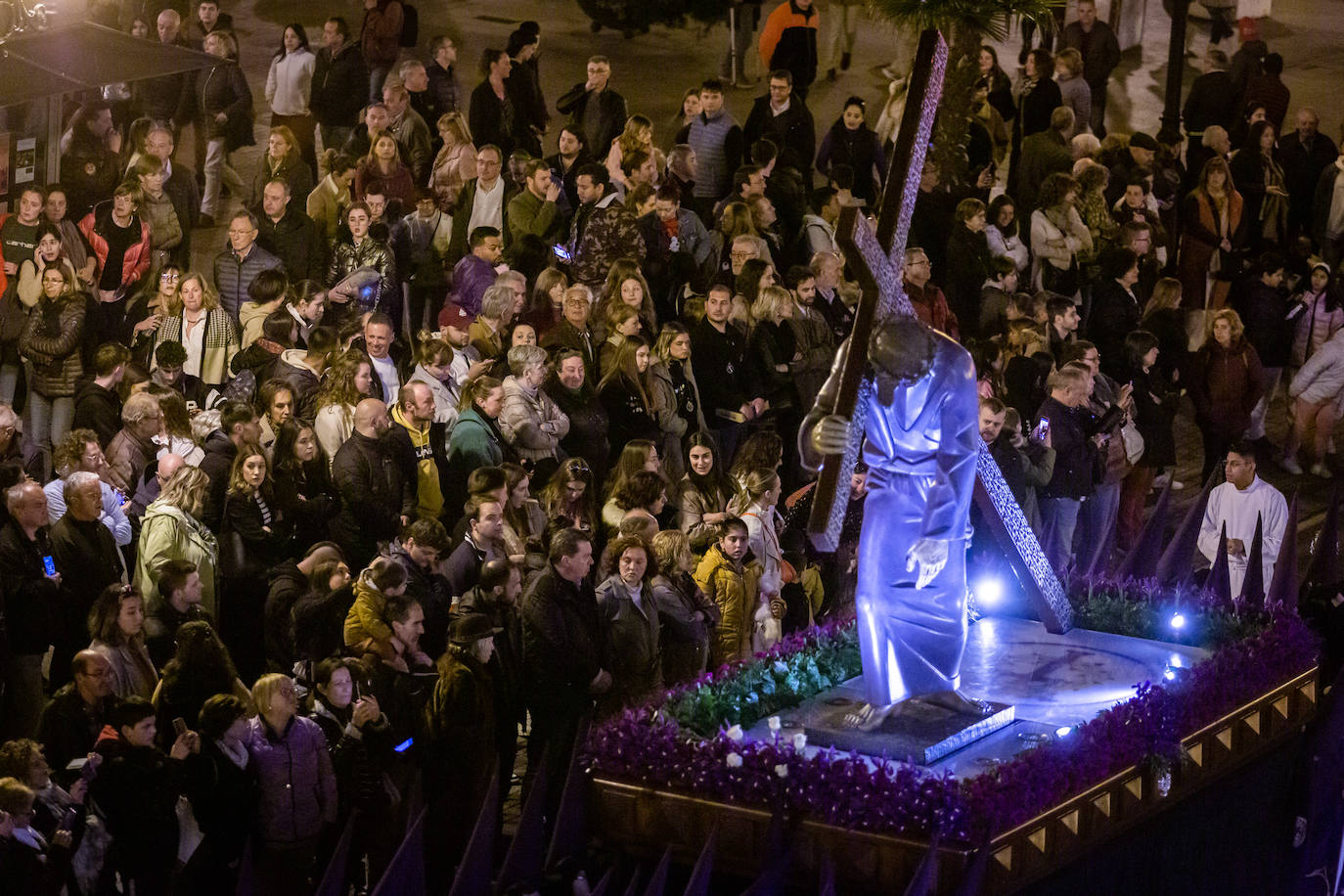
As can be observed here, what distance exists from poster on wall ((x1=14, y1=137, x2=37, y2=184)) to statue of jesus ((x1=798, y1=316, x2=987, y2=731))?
854 centimetres

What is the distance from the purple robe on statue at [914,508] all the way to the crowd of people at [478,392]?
62.7 inches

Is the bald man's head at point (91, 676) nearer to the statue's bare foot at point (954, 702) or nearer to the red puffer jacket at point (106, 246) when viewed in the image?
the statue's bare foot at point (954, 702)

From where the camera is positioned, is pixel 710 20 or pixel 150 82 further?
pixel 710 20

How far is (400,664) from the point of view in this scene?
1216cm

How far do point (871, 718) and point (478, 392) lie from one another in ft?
13.2

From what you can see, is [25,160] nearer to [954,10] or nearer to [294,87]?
[294,87]

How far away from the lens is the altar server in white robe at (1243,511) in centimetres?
1602

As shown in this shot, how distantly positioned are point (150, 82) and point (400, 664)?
33.7 ft

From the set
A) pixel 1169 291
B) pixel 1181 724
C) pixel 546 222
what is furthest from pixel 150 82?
pixel 1181 724

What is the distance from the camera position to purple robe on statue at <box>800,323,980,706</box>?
11547mm

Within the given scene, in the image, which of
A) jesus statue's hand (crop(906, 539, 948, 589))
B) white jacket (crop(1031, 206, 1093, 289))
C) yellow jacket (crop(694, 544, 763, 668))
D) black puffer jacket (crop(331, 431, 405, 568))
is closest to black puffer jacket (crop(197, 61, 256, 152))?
white jacket (crop(1031, 206, 1093, 289))

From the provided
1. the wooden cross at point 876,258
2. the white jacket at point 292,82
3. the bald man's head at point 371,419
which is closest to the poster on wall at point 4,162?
the white jacket at point 292,82

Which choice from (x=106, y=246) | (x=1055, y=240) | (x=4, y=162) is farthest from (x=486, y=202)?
(x=1055, y=240)

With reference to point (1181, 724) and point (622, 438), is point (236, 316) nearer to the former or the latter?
point (622, 438)
